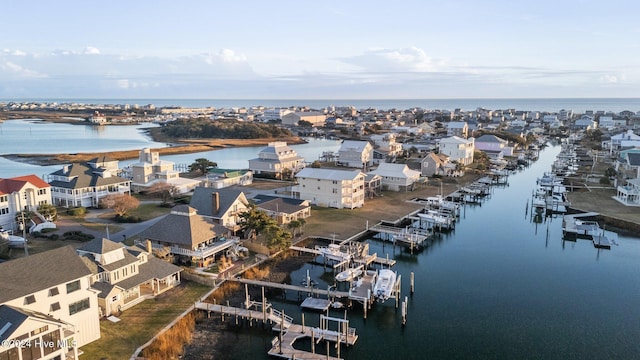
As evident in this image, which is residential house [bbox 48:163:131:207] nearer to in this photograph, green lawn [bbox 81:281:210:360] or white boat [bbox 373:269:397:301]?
green lawn [bbox 81:281:210:360]

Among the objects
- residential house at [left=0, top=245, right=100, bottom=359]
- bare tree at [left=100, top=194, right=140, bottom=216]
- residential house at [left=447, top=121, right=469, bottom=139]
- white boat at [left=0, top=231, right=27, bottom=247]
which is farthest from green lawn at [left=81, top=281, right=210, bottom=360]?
residential house at [left=447, top=121, right=469, bottom=139]

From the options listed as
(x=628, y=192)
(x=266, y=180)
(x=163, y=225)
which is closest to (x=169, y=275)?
(x=163, y=225)

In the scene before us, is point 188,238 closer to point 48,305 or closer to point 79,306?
point 79,306

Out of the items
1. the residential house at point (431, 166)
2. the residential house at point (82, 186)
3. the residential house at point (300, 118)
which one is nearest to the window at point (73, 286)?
the residential house at point (82, 186)

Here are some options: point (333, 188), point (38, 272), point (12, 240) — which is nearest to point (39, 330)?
point (38, 272)

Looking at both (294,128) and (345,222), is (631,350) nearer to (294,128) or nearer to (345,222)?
(345,222)
